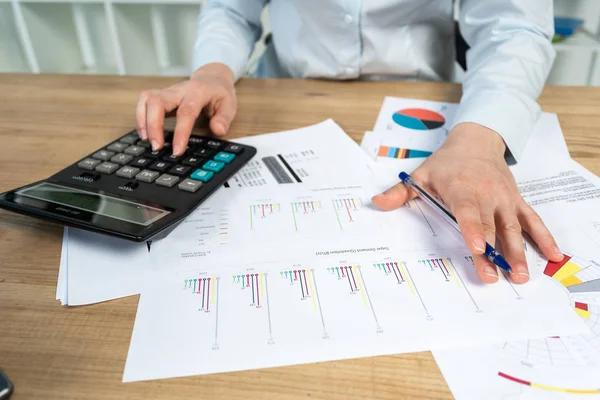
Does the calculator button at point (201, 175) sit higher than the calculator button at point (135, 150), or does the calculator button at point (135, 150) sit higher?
the calculator button at point (135, 150)

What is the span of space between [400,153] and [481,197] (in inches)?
6.0

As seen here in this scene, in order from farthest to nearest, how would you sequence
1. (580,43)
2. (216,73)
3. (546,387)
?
(580,43), (216,73), (546,387)

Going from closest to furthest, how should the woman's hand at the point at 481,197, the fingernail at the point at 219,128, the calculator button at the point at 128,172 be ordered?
the woman's hand at the point at 481,197, the calculator button at the point at 128,172, the fingernail at the point at 219,128

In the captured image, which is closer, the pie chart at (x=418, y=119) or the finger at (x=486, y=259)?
the finger at (x=486, y=259)

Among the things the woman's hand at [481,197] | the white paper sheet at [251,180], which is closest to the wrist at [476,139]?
the woman's hand at [481,197]

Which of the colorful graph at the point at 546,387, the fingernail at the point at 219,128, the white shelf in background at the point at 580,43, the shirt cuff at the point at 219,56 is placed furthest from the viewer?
the white shelf in background at the point at 580,43

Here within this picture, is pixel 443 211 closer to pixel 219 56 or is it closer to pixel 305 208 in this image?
pixel 305 208

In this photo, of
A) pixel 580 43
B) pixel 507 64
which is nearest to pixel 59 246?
pixel 507 64

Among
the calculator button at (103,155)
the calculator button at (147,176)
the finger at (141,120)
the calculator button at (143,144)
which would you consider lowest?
the calculator button at (143,144)

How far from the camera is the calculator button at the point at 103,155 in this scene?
1.69ft

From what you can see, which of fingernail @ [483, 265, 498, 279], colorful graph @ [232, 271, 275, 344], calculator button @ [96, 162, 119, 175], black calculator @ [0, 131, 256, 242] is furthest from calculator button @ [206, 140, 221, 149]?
fingernail @ [483, 265, 498, 279]

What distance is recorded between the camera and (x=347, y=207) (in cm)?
47

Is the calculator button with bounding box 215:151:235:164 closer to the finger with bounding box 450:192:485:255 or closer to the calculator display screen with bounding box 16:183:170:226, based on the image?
A: the calculator display screen with bounding box 16:183:170:226

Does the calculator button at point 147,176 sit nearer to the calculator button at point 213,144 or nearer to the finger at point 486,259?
the calculator button at point 213,144
